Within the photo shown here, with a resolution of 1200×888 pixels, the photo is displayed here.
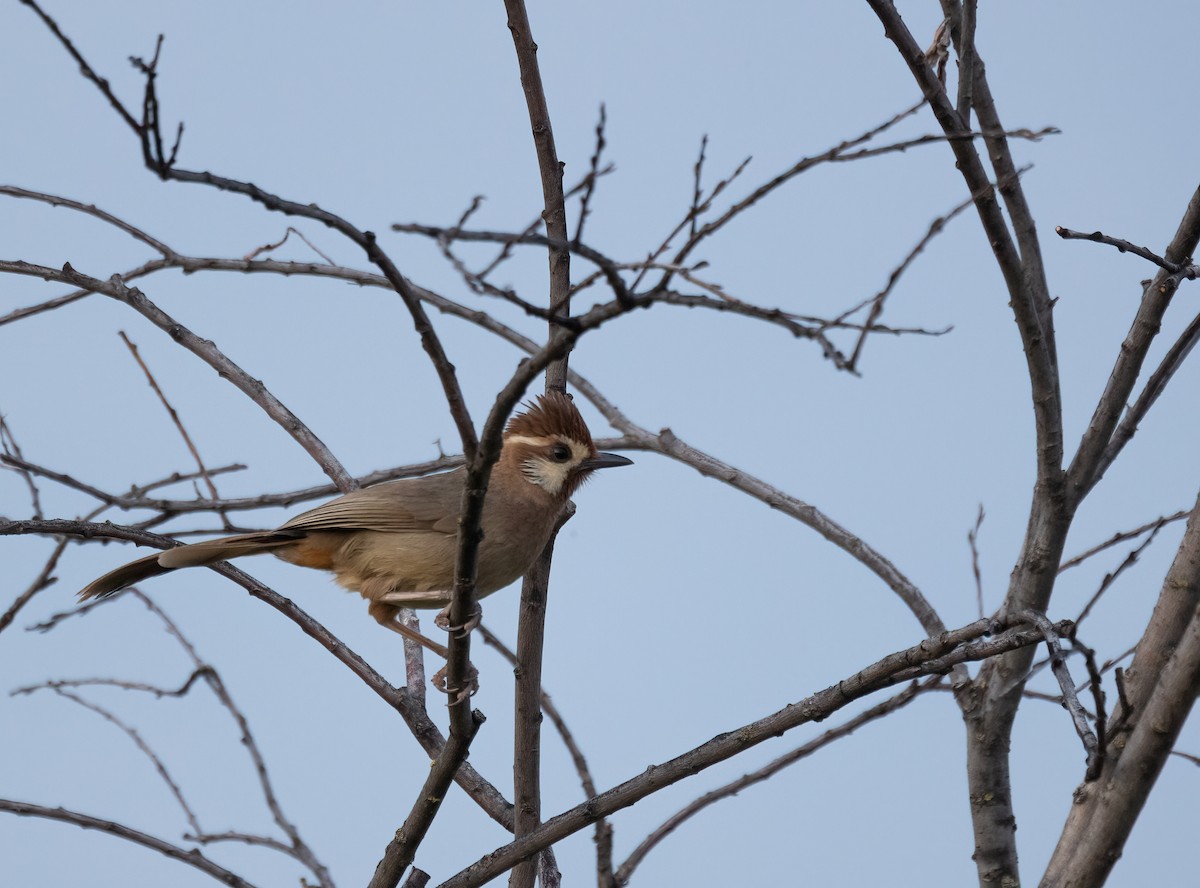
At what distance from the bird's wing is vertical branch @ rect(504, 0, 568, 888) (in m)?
0.42

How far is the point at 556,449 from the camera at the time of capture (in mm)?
5160

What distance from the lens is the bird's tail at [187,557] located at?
4434 millimetres

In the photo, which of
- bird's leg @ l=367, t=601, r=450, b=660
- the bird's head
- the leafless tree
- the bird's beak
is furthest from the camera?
the bird's beak

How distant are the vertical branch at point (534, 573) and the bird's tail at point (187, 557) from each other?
977mm

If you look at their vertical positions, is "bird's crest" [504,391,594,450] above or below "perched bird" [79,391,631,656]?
above

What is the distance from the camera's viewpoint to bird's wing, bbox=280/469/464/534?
4723 millimetres

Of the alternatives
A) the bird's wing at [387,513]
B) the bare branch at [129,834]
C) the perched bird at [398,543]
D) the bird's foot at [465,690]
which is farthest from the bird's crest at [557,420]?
the bare branch at [129,834]

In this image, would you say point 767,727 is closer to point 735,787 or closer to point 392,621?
point 735,787

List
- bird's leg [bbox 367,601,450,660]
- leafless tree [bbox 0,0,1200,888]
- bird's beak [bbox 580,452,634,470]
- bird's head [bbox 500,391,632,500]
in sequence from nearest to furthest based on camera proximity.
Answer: leafless tree [bbox 0,0,1200,888], bird's leg [bbox 367,601,450,660], bird's head [bbox 500,391,632,500], bird's beak [bbox 580,452,634,470]

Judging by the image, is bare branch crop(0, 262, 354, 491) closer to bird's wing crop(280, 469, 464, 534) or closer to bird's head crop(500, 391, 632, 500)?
bird's wing crop(280, 469, 464, 534)

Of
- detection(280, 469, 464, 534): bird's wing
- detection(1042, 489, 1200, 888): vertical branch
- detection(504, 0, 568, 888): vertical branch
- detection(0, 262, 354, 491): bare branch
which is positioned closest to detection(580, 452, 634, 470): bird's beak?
detection(504, 0, 568, 888): vertical branch

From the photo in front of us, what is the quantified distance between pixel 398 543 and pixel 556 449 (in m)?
0.83

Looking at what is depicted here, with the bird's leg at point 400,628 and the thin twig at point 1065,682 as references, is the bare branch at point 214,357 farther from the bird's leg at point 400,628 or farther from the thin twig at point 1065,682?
the thin twig at point 1065,682

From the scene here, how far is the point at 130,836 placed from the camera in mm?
4043
